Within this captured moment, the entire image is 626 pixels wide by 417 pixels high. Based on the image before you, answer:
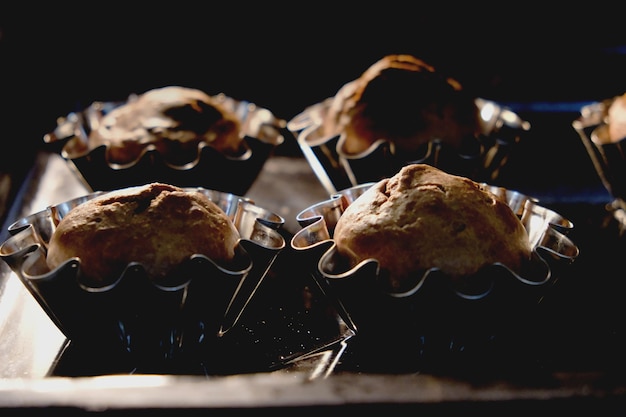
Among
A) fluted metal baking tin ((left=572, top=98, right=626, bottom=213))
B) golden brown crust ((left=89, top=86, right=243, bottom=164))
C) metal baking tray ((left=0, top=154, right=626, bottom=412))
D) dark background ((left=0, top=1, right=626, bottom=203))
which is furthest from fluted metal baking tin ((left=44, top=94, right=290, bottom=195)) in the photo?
fluted metal baking tin ((left=572, top=98, right=626, bottom=213))

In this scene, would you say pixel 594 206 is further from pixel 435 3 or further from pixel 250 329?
pixel 250 329

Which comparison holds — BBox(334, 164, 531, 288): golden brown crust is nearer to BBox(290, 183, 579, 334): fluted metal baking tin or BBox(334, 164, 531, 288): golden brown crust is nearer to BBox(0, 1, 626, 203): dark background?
BBox(290, 183, 579, 334): fluted metal baking tin

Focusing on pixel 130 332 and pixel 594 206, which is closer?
pixel 130 332

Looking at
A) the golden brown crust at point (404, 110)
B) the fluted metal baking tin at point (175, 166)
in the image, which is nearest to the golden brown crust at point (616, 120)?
the golden brown crust at point (404, 110)

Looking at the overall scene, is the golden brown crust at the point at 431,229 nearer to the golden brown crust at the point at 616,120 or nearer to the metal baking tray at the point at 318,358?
the metal baking tray at the point at 318,358

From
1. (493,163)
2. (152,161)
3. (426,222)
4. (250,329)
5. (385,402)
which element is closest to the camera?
(385,402)

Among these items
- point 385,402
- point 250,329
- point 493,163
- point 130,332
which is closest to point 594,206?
point 493,163
